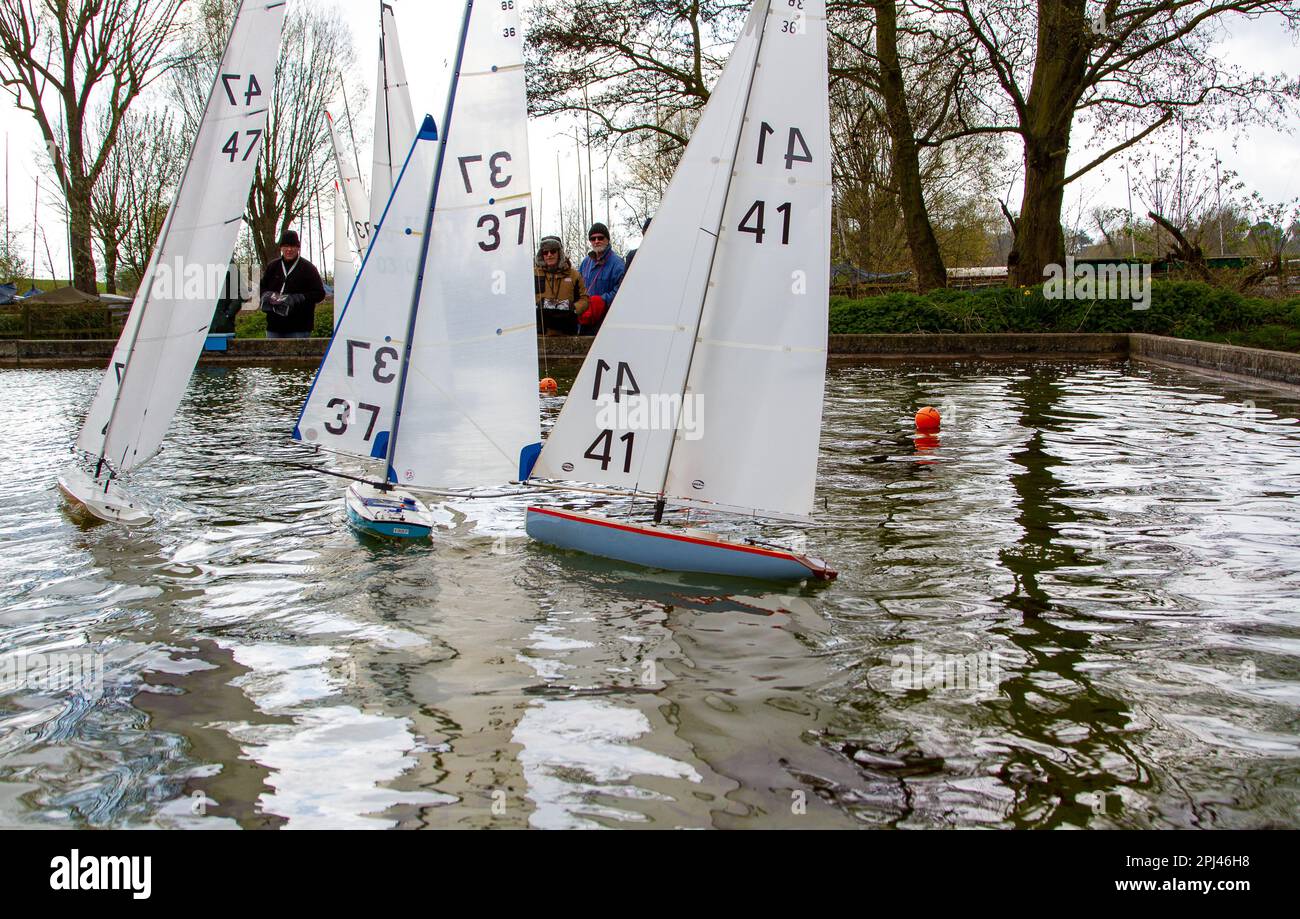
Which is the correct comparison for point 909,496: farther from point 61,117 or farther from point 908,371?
point 61,117

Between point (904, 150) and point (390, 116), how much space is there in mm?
16738

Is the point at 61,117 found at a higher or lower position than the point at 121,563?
higher

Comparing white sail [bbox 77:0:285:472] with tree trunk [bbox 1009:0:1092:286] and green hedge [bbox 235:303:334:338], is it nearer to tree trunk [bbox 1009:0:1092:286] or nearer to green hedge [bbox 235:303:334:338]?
green hedge [bbox 235:303:334:338]

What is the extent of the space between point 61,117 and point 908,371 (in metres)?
32.4

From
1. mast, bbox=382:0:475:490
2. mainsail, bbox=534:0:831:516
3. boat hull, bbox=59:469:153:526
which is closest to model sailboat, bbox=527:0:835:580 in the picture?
mainsail, bbox=534:0:831:516

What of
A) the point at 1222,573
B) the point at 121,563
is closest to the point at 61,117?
the point at 121,563

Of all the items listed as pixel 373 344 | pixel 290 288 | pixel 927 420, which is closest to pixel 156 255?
pixel 373 344

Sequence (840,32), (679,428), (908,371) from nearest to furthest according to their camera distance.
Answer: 1. (679,428)
2. (908,371)
3. (840,32)

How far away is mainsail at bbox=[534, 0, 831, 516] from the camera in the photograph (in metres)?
Result: 6.96

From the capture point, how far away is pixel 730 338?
734 centimetres

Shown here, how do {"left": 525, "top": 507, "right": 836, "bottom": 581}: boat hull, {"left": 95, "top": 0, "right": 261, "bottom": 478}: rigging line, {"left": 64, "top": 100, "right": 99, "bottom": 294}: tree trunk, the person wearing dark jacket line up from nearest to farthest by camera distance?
{"left": 525, "top": 507, "right": 836, "bottom": 581}: boat hull, {"left": 95, "top": 0, "right": 261, "bottom": 478}: rigging line, the person wearing dark jacket, {"left": 64, "top": 100, "right": 99, "bottom": 294}: tree trunk

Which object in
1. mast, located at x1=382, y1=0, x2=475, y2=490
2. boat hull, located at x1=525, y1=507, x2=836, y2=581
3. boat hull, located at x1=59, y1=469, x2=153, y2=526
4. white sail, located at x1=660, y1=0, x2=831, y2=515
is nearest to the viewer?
white sail, located at x1=660, y1=0, x2=831, y2=515

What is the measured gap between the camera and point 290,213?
155 ft

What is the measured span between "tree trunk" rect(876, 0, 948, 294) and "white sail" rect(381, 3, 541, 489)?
1798cm
